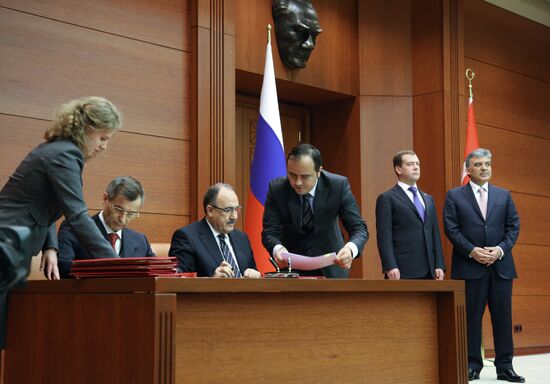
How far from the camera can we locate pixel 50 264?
2.77 metres

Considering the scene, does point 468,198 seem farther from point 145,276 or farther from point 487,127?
point 145,276

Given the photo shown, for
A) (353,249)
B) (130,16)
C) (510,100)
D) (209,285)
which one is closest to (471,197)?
(353,249)

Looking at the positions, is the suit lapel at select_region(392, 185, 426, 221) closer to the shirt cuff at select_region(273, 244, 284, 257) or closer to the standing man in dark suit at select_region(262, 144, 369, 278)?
the standing man in dark suit at select_region(262, 144, 369, 278)

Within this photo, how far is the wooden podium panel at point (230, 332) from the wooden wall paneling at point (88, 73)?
2.19 m

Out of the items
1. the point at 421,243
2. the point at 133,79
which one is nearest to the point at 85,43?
the point at 133,79

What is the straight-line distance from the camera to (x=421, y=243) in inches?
201

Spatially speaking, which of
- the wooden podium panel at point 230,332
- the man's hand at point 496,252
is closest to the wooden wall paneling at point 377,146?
the man's hand at point 496,252

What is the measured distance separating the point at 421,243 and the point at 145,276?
3199 millimetres

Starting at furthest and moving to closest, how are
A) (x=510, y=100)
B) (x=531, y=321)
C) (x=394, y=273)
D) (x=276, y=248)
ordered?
(x=510, y=100) < (x=531, y=321) < (x=394, y=273) < (x=276, y=248)

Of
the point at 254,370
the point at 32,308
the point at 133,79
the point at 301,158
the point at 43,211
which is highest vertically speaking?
the point at 133,79

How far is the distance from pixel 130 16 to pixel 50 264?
2.67 m

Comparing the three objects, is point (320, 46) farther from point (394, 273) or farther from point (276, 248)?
point (276, 248)

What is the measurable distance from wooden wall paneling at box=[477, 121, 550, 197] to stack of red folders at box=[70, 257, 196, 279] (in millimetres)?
5646

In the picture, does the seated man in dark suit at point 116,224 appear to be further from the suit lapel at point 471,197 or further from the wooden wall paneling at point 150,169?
the suit lapel at point 471,197
